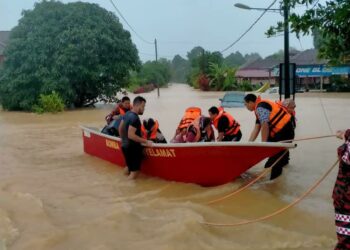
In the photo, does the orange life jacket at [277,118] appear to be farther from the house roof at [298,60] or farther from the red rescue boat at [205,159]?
the house roof at [298,60]

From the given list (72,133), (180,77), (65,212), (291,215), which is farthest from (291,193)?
(180,77)

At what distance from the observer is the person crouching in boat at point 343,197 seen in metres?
3.55

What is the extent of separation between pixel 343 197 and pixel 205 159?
3.52 meters

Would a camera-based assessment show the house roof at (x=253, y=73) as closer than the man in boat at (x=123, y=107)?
No

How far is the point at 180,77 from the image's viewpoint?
411ft

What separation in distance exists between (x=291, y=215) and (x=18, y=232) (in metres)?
3.45

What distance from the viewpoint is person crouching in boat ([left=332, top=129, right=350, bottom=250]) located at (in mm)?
3555

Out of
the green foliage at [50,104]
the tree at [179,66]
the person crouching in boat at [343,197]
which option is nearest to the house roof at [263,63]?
the green foliage at [50,104]

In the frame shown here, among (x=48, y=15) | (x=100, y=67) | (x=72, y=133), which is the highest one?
(x=48, y=15)

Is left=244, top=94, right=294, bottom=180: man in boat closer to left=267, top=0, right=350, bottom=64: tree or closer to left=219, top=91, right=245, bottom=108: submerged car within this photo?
left=267, top=0, right=350, bottom=64: tree

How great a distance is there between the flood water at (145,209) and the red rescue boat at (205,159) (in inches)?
6.3

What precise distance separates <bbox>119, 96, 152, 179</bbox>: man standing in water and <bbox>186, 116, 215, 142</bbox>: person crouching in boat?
717mm

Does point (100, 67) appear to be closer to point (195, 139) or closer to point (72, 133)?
point (72, 133)

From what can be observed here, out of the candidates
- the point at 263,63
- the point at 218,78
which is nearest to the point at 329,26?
the point at 218,78
